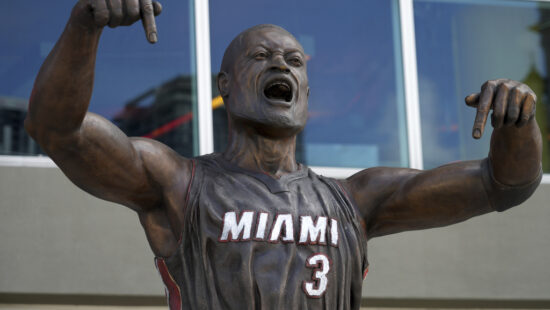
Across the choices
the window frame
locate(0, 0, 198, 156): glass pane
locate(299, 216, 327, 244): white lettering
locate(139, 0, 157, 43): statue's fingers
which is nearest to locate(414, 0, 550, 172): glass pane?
the window frame

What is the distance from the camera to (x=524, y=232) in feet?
23.1

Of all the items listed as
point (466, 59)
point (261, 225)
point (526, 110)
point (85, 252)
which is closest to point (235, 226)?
point (261, 225)

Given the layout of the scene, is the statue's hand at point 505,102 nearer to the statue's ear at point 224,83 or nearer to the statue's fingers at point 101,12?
the statue's ear at point 224,83

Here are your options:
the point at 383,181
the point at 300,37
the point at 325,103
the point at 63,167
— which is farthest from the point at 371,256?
the point at 63,167

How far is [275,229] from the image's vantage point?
3.28 meters

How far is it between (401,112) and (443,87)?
42 centimetres

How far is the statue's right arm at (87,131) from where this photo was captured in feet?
9.59

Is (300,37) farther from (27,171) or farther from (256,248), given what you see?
(256,248)

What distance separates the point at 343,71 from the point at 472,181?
363 cm

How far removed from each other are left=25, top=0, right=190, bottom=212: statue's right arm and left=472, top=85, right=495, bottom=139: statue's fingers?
110cm

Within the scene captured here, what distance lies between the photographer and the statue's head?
3.39 m

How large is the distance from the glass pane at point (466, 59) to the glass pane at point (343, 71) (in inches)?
10.4

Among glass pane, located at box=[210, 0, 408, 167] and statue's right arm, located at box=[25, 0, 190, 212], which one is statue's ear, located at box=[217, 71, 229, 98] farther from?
glass pane, located at box=[210, 0, 408, 167]

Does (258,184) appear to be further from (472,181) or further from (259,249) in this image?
(472,181)
